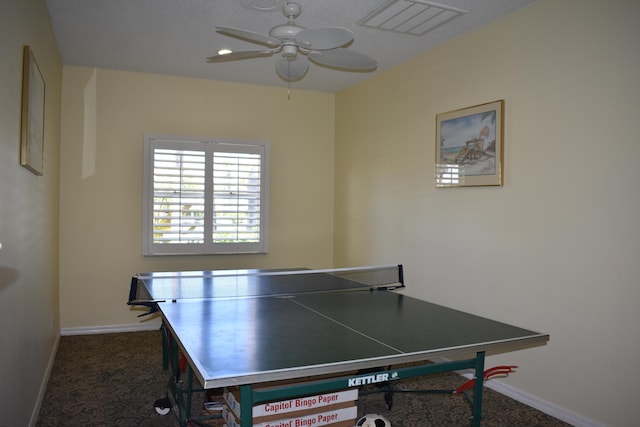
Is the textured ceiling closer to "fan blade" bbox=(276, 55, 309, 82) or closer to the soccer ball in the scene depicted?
"fan blade" bbox=(276, 55, 309, 82)

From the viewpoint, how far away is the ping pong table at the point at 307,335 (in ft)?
5.80

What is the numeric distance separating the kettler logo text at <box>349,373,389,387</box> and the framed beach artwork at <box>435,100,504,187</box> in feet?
6.54

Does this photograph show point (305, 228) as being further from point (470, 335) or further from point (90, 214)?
point (470, 335)

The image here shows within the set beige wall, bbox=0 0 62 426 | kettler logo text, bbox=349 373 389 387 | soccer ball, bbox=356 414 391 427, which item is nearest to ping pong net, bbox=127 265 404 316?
beige wall, bbox=0 0 62 426

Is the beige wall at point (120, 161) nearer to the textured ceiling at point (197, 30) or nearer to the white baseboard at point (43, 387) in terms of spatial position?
the textured ceiling at point (197, 30)

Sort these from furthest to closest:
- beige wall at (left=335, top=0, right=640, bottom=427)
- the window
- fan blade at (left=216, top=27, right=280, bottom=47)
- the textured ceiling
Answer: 1. the window
2. the textured ceiling
3. beige wall at (left=335, top=0, right=640, bottom=427)
4. fan blade at (left=216, top=27, right=280, bottom=47)

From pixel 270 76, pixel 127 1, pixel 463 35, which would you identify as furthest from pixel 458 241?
pixel 127 1

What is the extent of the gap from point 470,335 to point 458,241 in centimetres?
178

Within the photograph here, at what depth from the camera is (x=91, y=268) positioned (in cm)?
486

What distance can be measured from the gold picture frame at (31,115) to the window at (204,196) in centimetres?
170

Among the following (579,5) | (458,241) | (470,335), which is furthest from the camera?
(458,241)

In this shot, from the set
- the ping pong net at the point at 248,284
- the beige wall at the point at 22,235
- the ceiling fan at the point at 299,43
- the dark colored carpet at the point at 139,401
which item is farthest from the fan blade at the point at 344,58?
the dark colored carpet at the point at 139,401

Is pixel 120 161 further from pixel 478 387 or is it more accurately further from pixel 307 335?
pixel 478 387

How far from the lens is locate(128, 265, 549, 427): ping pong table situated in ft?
5.80
